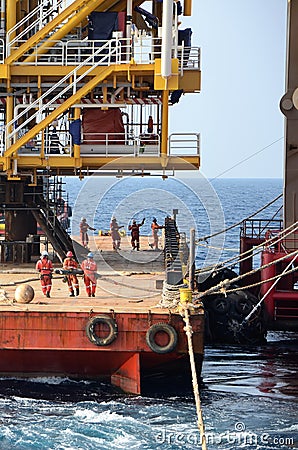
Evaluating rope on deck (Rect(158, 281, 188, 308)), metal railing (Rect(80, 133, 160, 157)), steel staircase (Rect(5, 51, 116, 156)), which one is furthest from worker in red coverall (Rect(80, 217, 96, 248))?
rope on deck (Rect(158, 281, 188, 308))

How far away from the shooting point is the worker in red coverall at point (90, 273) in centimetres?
2459

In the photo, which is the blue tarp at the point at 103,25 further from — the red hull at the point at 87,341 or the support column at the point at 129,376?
the support column at the point at 129,376

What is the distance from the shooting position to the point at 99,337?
22.8 metres

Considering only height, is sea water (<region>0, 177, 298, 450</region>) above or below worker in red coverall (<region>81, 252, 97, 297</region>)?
below

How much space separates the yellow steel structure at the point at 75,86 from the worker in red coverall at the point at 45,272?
5.74 m

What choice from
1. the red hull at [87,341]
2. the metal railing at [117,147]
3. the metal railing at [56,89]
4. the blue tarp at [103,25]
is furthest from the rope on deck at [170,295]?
the blue tarp at [103,25]

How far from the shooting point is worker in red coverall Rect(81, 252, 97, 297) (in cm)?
2459

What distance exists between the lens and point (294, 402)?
2439 centimetres

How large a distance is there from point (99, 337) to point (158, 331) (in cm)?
154

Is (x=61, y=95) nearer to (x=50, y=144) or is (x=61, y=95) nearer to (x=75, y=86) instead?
(x=75, y=86)

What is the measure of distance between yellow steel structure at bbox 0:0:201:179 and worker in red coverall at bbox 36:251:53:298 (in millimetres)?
5735

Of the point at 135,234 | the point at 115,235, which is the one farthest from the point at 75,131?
the point at 115,235

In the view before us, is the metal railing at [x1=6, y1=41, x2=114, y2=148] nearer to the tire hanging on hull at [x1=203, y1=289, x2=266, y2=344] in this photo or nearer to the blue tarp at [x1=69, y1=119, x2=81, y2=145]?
the blue tarp at [x1=69, y1=119, x2=81, y2=145]

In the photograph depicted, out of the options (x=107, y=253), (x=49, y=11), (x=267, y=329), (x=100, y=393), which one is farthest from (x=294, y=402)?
(x=49, y=11)
